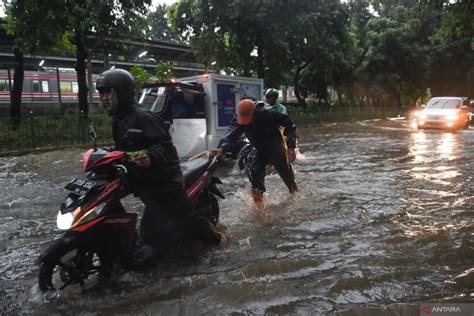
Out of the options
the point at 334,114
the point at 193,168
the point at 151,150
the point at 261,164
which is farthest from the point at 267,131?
the point at 334,114

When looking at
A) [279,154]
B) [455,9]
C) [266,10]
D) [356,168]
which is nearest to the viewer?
[279,154]

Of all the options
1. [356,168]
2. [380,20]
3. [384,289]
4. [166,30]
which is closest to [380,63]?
[380,20]

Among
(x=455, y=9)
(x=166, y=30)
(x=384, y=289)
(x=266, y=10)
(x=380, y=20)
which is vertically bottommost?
(x=384, y=289)

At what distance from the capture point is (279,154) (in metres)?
5.76

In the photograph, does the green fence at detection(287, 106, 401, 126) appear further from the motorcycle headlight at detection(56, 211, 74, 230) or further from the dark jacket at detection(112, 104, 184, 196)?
the motorcycle headlight at detection(56, 211, 74, 230)

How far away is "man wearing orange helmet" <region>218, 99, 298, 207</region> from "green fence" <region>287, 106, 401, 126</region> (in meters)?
18.5

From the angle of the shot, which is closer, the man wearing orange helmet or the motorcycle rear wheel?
the motorcycle rear wheel

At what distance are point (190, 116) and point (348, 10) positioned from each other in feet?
57.5

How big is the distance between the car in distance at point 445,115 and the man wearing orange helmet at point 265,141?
1464 cm

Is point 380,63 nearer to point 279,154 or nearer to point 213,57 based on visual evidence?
point 213,57

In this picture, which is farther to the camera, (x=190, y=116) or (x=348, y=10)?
(x=348, y=10)

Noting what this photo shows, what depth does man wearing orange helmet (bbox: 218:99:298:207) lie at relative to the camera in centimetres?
552

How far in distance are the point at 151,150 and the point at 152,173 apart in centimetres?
27

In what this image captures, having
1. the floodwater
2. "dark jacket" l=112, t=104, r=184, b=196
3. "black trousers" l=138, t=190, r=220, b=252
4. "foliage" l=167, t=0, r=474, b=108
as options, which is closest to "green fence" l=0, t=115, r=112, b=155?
the floodwater
